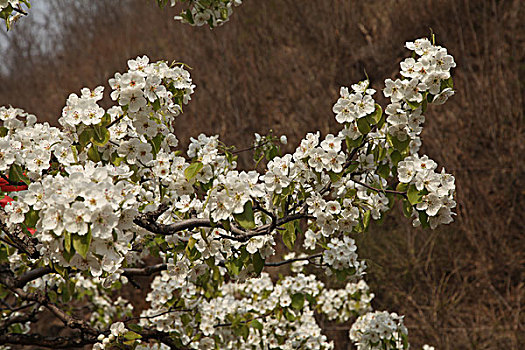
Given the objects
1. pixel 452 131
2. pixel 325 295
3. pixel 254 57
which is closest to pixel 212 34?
pixel 254 57

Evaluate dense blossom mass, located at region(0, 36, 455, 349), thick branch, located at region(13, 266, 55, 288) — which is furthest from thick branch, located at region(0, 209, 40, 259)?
thick branch, located at region(13, 266, 55, 288)

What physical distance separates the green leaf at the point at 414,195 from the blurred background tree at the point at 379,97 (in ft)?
2.42

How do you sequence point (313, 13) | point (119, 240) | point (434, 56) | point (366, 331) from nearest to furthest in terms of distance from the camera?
point (119, 240)
point (434, 56)
point (366, 331)
point (313, 13)

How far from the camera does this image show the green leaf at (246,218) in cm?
141

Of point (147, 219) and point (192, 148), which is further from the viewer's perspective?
point (192, 148)

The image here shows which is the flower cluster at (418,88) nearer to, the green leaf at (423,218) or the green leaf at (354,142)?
the green leaf at (354,142)

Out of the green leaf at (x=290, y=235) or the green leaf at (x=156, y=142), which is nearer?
the green leaf at (x=290, y=235)

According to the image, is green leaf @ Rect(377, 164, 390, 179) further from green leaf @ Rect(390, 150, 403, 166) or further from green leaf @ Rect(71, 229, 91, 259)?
green leaf @ Rect(71, 229, 91, 259)

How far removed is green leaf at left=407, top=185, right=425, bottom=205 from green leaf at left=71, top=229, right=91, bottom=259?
913 millimetres

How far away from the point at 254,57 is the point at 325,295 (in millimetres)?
4955

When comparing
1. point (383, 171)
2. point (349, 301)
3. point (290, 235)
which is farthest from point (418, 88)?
point (349, 301)

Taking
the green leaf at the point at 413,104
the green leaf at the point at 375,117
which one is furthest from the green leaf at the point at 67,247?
the green leaf at the point at 413,104

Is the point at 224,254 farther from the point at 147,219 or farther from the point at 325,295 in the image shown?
the point at 325,295

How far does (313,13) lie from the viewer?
750 cm
